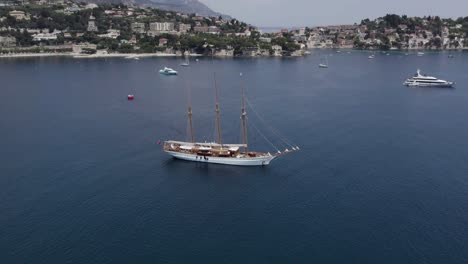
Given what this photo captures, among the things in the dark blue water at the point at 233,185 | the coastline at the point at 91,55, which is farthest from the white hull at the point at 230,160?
the coastline at the point at 91,55

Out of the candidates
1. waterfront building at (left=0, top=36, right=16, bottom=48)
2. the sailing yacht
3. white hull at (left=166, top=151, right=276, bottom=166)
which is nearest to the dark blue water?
white hull at (left=166, top=151, right=276, bottom=166)

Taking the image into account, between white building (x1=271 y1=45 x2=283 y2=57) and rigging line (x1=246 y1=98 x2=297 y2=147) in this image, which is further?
white building (x1=271 y1=45 x2=283 y2=57)

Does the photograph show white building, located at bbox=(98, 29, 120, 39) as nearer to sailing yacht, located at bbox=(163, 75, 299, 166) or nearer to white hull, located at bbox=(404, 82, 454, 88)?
white hull, located at bbox=(404, 82, 454, 88)

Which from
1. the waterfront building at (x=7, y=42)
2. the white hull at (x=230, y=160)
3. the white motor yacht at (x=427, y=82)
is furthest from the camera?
the waterfront building at (x=7, y=42)

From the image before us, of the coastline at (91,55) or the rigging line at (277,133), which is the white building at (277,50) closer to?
the coastline at (91,55)

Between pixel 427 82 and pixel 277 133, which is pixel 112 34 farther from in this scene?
pixel 277 133

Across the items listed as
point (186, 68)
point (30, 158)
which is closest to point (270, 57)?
point (186, 68)

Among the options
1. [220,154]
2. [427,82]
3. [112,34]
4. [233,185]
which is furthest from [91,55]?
[233,185]

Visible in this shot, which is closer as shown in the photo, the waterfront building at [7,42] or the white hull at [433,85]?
the white hull at [433,85]

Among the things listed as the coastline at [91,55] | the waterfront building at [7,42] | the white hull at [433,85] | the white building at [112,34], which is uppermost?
the white building at [112,34]
